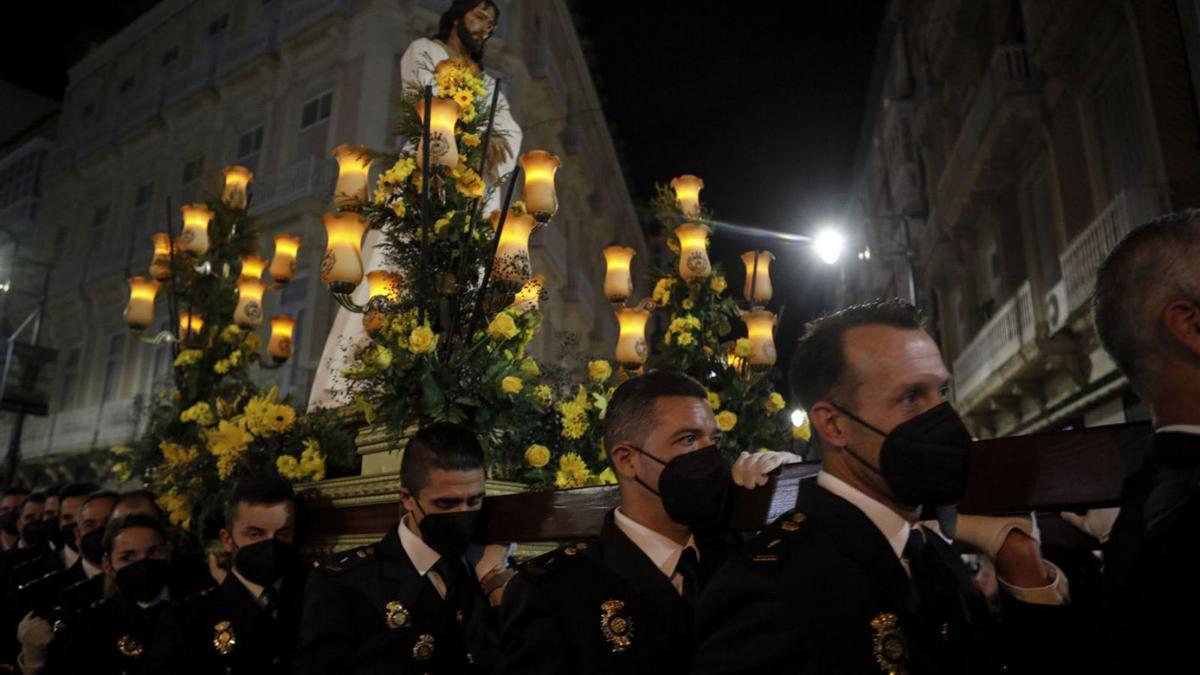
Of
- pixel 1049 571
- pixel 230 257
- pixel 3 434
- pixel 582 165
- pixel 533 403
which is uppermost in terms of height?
pixel 582 165

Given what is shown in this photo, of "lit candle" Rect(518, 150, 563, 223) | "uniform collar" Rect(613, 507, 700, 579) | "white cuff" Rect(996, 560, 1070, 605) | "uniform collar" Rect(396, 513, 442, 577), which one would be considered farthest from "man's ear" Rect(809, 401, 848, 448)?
"lit candle" Rect(518, 150, 563, 223)

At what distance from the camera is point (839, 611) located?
5.58 feet

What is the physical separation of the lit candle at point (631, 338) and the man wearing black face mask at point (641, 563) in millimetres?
3060

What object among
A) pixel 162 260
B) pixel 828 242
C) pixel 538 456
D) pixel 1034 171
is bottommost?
pixel 538 456

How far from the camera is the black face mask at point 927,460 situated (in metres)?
1.82

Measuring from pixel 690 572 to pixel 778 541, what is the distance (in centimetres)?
59

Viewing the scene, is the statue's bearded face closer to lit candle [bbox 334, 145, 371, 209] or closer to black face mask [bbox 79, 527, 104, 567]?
lit candle [bbox 334, 145, 371, 209]

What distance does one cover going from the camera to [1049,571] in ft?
6.50

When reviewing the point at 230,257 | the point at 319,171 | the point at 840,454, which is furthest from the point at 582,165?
the point at 840,454

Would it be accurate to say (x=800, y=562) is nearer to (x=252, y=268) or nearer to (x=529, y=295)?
(x=529, y=295)

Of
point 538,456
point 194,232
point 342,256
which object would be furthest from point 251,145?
point 538,456

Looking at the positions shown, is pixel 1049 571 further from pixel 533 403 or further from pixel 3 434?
pixel 3 434

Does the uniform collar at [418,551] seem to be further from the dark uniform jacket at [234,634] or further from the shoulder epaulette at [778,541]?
the shoulder epaulette at [778,541]

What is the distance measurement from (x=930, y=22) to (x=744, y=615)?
69.3 ft
